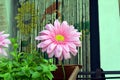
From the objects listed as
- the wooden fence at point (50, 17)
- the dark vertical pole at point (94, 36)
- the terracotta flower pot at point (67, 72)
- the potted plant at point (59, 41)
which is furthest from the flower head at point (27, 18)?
the potted plant at point (59, 41)

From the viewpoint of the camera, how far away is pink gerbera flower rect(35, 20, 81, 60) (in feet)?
2.21

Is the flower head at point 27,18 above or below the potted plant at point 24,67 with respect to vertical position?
above

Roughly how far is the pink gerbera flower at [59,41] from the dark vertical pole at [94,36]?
1.92 metres

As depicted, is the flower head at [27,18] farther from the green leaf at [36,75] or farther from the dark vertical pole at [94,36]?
the green leaf at [36,75]

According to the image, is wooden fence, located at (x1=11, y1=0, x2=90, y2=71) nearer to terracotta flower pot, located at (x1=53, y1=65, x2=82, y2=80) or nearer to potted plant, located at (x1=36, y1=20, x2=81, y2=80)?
terracotta flower pot, located at (x1=53, y1=65, x2=82, y2=80)

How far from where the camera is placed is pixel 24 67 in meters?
0.71

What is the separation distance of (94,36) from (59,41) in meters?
1.97

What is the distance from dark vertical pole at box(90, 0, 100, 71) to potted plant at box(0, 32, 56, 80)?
6.13ft

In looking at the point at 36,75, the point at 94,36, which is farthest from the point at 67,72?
the point at 94,36

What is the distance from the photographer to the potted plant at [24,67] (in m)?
0.71

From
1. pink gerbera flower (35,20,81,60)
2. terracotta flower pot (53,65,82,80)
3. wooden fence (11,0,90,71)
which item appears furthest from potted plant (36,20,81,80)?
wooden fence (11,0,90,71)

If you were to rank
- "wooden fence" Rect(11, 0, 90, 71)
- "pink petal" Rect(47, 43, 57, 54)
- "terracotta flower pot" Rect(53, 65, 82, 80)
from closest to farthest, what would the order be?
"pink petal" Rect(47, 43, 57, 54)
"terracotta flower pot" Rect(53, 65, 82, 80)
"wooden fence" Rect(11, 0, 90, 71)

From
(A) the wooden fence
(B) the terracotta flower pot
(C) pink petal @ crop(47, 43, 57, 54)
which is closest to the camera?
(C) pink petal @ crop(47, 43, 57, 54)

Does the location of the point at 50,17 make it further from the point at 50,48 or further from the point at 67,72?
the point at 50,48
